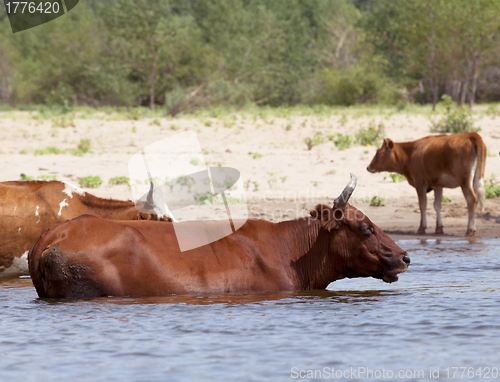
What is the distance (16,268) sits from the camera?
8.07m

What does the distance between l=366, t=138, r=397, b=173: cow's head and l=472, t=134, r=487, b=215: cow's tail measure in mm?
2031

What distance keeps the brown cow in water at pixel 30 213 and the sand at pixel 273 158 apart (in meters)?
5.01

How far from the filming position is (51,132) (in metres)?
20.4

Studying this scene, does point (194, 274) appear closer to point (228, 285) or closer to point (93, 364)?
point (228, 285)

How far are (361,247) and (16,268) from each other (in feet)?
13.2

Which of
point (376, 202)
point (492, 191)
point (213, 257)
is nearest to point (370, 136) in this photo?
point (492, 191)

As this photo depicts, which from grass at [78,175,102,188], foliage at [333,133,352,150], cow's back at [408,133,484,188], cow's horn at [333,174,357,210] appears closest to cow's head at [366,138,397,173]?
cow's back at [408,133,484,188]

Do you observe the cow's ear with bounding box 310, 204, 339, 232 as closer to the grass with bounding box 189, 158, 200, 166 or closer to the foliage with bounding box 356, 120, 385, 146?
the grass with bounding box 189, 158, 200, 166

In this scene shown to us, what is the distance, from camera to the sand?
542 inches

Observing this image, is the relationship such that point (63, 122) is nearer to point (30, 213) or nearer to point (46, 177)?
point (46, 177)

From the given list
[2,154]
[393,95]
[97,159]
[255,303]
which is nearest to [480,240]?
[255,303]

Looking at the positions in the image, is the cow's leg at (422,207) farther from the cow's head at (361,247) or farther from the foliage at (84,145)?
the foliage at (84,145)

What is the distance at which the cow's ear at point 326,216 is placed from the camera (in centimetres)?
683

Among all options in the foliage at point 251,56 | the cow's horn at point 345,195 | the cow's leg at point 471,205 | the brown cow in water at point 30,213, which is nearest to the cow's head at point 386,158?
the cow's leg at point 471,205
